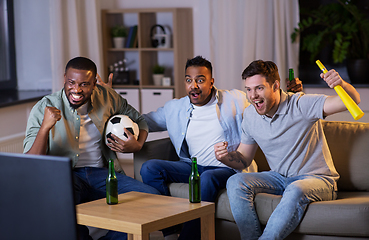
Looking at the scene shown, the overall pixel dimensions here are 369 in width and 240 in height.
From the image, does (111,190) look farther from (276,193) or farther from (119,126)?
(276,193)

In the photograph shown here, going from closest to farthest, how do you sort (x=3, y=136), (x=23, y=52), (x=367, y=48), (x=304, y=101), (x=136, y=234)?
(x=136, y=234)
(x=304, y=101)
(x=3, y=136)
(x=367, y=48)
(x=23, y=52)

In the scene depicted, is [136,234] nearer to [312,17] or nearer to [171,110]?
[171,110]

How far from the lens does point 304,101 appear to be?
2289mm

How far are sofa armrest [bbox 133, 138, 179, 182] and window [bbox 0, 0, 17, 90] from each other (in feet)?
7.33

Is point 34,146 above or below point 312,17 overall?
below

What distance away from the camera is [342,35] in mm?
4355

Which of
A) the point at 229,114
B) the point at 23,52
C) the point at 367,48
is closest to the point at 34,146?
the point at 229,114

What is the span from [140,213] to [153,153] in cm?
100

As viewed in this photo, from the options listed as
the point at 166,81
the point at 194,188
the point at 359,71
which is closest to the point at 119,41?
the point at 166,81

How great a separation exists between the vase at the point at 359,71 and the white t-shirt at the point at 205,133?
197cm

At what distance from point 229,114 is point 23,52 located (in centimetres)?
273

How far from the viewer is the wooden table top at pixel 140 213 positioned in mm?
1764

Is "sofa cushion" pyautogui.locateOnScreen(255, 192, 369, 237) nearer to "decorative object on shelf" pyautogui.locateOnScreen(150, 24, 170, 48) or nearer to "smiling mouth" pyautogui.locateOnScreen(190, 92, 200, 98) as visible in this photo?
"smiling mouth" pyautogui.locateOnScreen(190, 92, 200, 98)

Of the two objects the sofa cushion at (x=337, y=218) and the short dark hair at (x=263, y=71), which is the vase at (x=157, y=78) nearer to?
the short dark hair at (x=263, y=71)
